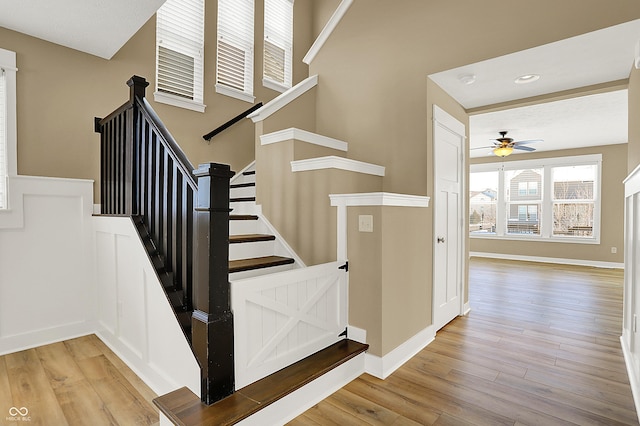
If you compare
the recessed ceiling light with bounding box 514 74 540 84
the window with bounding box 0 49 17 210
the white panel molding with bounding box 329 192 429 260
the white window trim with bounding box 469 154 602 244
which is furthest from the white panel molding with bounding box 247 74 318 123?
the white window trim with bounding box 469 154 602 244

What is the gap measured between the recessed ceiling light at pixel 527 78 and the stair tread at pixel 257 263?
262cm

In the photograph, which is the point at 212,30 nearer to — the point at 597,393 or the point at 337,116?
the point at 337,116

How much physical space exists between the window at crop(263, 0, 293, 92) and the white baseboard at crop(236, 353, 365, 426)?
4023 mm

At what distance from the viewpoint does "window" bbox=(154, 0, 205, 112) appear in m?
3.80

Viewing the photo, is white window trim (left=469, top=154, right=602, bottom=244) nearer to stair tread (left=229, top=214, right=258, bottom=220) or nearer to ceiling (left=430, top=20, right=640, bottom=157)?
ceiling (left=430, top=20, right=640, bottom=157)

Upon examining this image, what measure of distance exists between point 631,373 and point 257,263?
2789 millimetres

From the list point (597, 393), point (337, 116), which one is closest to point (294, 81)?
point (337, 116)

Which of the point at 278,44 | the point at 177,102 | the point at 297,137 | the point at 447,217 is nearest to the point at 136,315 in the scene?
the point at 297,137

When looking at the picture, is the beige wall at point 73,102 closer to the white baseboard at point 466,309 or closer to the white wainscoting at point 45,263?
the white wainscoting at point 45,263

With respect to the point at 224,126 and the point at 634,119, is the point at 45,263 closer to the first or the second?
the point at 224,126

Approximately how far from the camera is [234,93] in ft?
14.7

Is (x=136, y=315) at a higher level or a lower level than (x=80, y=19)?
lower

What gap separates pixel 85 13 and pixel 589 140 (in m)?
7.94

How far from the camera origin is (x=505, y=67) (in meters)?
2.87
